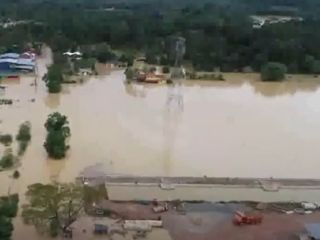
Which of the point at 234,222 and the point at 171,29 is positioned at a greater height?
the point at 171,29

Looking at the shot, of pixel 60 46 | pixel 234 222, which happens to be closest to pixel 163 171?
pixel 234 222

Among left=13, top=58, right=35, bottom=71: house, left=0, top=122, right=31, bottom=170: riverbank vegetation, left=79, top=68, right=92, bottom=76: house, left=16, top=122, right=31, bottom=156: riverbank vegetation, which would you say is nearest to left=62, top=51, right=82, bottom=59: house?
left=79, top=68, right=92, bottom=76: house

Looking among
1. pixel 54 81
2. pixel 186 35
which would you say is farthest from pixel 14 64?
pixel 186 35

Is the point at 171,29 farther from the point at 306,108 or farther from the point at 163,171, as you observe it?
the point at 163,171

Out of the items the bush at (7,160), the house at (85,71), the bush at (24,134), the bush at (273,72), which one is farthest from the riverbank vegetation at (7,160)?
the bush at (273,72)

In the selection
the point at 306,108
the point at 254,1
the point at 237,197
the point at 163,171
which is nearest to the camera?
the point at 237,197

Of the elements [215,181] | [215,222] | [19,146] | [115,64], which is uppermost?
[115,64]

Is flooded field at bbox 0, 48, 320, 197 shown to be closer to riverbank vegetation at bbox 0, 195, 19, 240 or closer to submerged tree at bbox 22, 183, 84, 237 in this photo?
riverbank vegetation at bbox 0, 195, 19, 240

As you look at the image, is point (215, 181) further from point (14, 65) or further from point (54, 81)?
point (14, 65)
